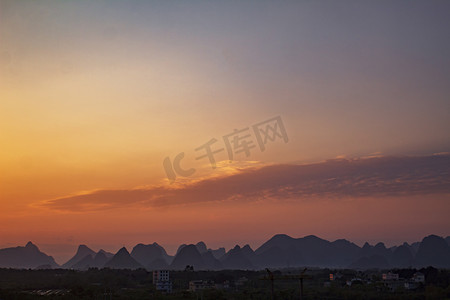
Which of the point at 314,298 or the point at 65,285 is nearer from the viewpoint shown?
the point at 314,298

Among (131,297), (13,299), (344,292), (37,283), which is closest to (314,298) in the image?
(344,292)

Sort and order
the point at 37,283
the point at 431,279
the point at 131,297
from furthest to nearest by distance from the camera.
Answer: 1. the point at 37,283
2. the point at 431,279
3. the point at 131,297

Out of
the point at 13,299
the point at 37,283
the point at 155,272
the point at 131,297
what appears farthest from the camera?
the point at 155,272

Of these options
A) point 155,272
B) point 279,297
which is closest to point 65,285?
point 155,272

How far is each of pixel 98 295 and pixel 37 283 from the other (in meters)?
27.4

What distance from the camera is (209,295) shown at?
181ft

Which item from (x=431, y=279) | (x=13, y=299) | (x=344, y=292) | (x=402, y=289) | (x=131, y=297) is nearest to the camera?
(x=13, y=299)

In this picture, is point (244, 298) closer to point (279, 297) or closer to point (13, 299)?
point (279, 297)

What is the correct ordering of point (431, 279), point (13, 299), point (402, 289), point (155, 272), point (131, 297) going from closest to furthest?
point (13, 299)
point (131, 297)
point (402, 289)
point (431, 279)
point (155, 272)

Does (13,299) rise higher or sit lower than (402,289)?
higher

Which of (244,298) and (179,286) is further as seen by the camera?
(179,286)

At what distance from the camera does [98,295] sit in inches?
2260

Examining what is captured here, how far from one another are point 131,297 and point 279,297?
671 inches

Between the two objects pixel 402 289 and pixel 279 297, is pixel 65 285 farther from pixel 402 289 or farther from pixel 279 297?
pixel 402 289
